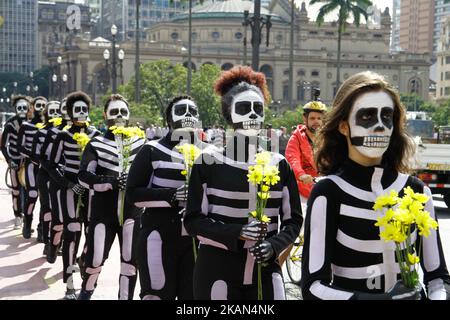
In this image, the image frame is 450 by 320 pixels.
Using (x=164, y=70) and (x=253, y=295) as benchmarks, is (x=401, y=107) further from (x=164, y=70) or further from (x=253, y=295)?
(x=164, y=70)

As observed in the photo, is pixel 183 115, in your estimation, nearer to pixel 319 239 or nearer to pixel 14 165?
pixel 319 239

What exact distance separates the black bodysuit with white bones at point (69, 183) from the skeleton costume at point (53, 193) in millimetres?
126

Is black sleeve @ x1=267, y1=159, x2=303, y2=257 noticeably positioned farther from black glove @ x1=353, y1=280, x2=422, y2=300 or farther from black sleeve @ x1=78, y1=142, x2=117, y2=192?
black sleeve @ x1=78, y1=142, x2=117, y2=192

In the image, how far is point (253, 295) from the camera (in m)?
5.36

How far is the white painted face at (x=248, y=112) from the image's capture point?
5.79 meters

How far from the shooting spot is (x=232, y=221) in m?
5.47

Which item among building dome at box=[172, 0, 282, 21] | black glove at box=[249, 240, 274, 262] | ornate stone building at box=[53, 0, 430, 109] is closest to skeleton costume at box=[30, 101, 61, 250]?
black glove at box=[249, 240, 274, 262]

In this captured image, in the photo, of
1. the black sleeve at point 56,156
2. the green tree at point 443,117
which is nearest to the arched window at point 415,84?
the green tree at point 443,117

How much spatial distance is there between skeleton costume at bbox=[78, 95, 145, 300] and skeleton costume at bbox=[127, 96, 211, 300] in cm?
110

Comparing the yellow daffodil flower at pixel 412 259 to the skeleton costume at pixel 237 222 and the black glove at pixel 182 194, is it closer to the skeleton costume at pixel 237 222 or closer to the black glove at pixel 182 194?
the skeleton costume at pixel 237 222

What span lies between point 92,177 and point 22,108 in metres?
8.01

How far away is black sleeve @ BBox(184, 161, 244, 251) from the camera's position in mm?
5215
